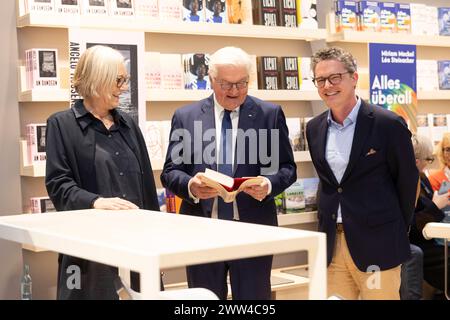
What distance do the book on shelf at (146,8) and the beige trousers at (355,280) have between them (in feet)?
7.61

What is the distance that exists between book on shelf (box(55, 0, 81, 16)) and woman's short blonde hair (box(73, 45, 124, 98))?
150 cm

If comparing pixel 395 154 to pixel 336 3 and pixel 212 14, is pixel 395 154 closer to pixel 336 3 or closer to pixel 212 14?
pixel 212 14

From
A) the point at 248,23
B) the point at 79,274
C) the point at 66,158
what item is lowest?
the point at 79,274

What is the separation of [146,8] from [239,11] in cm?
79

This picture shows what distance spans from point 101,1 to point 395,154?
7.78 ft

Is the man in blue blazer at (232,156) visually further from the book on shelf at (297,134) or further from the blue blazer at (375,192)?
Answer: the book on shelf at (297,134)

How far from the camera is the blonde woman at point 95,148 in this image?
10.7ft

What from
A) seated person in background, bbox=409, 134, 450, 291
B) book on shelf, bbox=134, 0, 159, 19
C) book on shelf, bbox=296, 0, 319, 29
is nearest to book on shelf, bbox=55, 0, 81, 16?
book on shelf, bbox=134, 0, 159, 19

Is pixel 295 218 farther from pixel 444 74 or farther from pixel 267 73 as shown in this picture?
pixel 444 74

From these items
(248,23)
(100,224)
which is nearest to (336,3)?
(248,23)

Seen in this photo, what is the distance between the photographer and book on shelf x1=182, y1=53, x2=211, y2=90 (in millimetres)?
5371

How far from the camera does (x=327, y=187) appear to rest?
3650 mm

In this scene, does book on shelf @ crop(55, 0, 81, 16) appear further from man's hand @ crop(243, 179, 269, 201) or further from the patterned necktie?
man's hand @ crop(243, 179, 269, 201)
